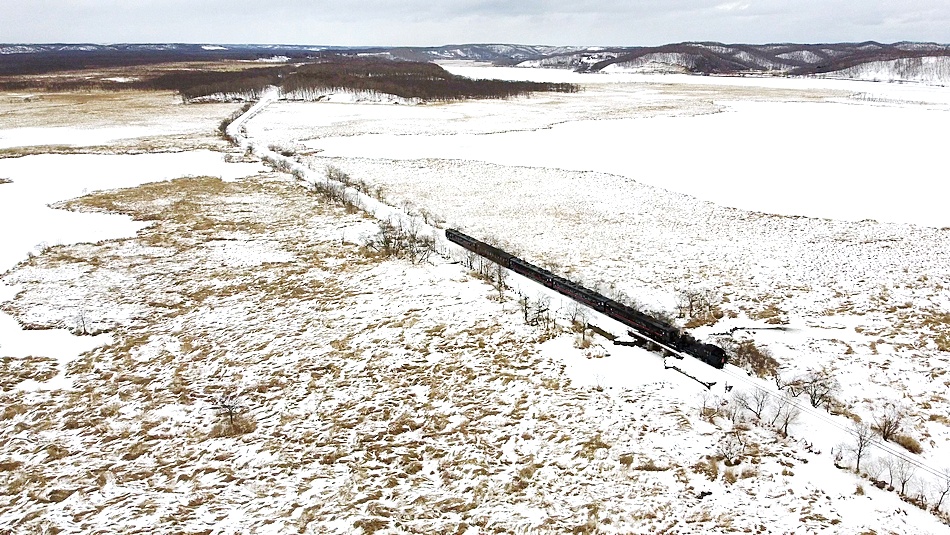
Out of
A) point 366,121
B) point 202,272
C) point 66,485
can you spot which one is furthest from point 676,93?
→ point 66,485

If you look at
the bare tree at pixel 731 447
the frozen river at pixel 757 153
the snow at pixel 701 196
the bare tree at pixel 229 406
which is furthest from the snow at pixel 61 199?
the bare tree at pixel 731 447

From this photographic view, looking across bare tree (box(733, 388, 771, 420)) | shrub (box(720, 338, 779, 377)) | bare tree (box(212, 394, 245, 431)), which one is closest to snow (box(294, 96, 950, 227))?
shrub (box(720, 338, 779, 377))

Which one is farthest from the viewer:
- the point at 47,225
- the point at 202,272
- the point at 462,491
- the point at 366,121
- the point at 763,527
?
the point at 366,121

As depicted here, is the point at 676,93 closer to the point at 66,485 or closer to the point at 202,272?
the point at 202,272

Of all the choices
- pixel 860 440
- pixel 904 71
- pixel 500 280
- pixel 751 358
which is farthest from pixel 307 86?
pixel 904 71

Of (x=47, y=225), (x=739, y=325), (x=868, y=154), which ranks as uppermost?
(x=868, y=154)

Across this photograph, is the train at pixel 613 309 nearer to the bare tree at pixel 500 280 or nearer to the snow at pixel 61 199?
the bare tree at pixel 500 280
